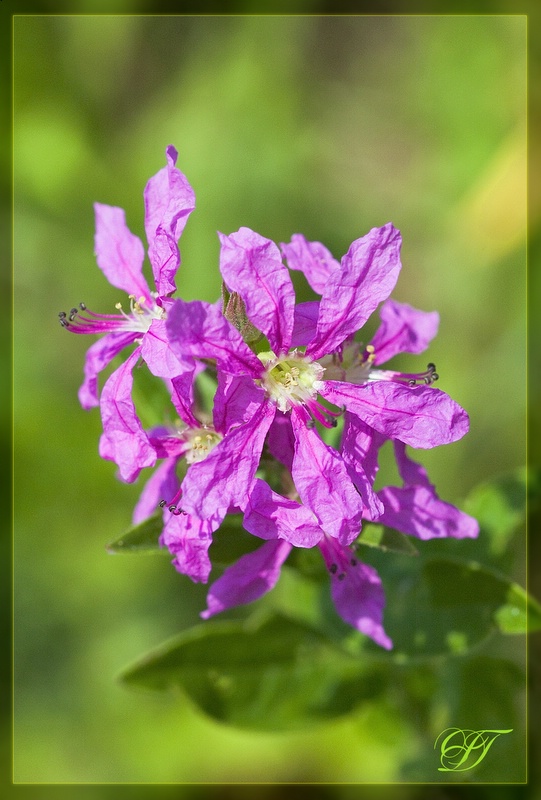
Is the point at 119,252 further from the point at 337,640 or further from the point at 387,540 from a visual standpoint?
the point at 337,640

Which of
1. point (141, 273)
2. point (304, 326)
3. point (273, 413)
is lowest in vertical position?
point (273, 413)

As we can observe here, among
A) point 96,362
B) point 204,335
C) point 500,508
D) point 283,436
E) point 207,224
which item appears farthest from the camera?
point 207,224

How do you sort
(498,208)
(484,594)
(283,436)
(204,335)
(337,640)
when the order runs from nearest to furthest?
1. (204,335)
2. (283,436)
3. (484,594)
4. (337,640)
5. (498,208)

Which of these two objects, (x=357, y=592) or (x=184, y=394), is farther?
(x=357, y=592)

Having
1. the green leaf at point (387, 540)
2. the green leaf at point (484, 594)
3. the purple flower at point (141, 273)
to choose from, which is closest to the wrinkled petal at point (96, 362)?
the purple flower at point (141, 273)

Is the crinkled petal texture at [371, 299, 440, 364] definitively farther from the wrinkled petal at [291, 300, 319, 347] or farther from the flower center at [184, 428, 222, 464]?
the flower center at [184, 428, 222, 464]

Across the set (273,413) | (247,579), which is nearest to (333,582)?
(247,579)

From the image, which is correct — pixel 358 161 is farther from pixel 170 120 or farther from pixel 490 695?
pixel 490 695

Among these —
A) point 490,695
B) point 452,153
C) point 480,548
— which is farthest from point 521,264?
point 490,695
